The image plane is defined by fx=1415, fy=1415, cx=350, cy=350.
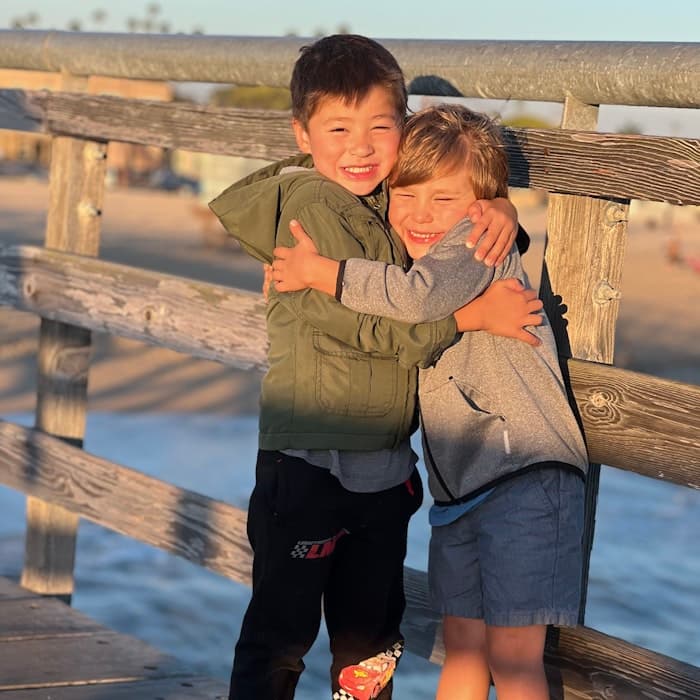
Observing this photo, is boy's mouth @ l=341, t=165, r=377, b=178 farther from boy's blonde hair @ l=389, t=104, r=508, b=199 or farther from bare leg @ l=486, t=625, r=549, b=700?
bare leg @ l=486, t=625, r=549, b=700

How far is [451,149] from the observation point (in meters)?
2.66

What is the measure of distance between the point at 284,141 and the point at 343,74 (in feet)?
2.41

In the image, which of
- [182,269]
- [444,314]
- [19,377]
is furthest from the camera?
[182,269]

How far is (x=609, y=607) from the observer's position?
5.77m

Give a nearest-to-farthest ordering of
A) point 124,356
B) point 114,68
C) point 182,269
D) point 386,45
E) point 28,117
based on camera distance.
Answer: point 386,45 → point 114,68 → point 28,117 → point 124,356 → point 182,269

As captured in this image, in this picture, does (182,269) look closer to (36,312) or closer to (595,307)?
(36,312)

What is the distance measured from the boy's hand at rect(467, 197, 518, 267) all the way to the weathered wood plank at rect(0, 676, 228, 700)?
1.33 metres

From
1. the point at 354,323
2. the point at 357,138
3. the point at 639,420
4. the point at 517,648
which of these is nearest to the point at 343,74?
the point at 357,138

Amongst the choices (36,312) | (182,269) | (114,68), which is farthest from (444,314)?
(182,269)

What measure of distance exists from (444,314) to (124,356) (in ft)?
34.2

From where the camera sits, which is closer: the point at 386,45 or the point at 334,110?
the point at 334,110

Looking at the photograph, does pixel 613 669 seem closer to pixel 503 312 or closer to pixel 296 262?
pixel 503 312

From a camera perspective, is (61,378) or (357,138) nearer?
(357,138)

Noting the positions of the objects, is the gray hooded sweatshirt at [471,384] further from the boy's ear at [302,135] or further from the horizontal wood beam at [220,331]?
the boy's ear at [302,135]
